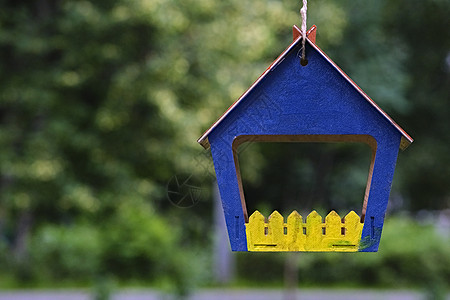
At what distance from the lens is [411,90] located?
1495 centimetres

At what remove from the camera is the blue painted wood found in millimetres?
1982

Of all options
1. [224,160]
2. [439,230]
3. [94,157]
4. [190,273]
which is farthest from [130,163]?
[224,160]

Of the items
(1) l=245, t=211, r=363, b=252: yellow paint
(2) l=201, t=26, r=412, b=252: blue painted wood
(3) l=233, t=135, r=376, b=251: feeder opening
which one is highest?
(3) l=233, t=135, r=376, b=251: feeder opening

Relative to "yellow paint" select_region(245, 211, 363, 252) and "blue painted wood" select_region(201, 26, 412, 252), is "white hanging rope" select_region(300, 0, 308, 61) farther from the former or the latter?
Answer: "yellow paint" select_region(245, 211, 363, 252)

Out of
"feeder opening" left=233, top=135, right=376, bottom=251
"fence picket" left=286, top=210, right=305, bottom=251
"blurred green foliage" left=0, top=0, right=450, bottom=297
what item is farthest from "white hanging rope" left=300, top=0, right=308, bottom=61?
"feeder opening" left=233, top=135, right=376, bottom=251

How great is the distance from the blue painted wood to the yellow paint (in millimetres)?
53

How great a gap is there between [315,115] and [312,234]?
0.39 m

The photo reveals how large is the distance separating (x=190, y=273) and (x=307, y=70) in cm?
930

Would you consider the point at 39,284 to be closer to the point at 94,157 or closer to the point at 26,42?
the point at 94,157

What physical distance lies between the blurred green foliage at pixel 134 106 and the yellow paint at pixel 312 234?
5485 mm

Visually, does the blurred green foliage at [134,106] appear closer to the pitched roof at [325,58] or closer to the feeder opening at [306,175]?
the feeder opening at [306,175]

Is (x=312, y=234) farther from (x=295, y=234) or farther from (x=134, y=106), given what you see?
(x=134, y=106)

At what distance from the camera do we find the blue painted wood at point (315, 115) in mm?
1982

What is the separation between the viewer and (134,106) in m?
10.2
